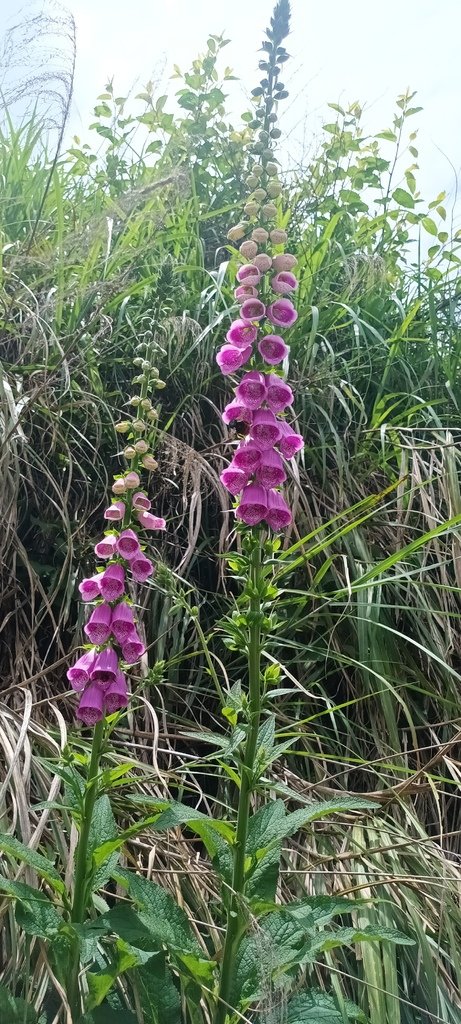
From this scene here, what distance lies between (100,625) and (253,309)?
0.60 meters

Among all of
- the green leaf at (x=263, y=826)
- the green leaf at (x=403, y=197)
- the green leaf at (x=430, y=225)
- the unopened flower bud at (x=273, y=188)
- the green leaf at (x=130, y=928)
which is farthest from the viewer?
the green leaf at (x=403, y=197)

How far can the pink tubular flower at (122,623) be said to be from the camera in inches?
50.9

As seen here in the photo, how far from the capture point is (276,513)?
1.26 meters

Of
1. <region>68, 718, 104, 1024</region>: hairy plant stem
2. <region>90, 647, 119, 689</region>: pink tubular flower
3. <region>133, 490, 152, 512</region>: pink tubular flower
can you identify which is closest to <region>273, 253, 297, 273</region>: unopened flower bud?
<region>133, 490, 152, 512</region>: pink tubular flower

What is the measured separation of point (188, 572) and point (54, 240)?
1.38 metres

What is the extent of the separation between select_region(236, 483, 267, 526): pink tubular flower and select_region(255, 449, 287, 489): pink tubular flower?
0.02 metres

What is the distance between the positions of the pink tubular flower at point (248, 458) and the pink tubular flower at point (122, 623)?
31cm

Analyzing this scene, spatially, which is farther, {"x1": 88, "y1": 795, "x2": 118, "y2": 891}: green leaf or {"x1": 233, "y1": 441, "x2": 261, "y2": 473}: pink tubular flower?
{"x1": 233, "y1": 441, "x2": 261, "y2": 473}: pink tubular flower

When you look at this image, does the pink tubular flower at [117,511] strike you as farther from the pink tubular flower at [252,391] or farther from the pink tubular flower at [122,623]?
the pink tubular flower at [252,391]

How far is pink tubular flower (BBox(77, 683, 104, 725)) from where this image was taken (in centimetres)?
124

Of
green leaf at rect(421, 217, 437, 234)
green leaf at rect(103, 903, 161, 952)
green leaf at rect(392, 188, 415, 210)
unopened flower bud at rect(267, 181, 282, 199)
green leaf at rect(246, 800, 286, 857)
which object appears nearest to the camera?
green leaf at rect(103, 903, 161, 952)

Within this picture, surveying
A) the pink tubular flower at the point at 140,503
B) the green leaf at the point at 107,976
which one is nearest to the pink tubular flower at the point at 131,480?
the pink tubular flower at the point at 140,503

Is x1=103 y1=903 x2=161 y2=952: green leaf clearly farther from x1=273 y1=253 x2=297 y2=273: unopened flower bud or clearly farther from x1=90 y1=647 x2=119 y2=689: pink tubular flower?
x1=273 y1=253 x2=297 y2=273: unopened flower bud

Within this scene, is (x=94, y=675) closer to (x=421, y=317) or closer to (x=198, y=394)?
(x=198, y=394)
